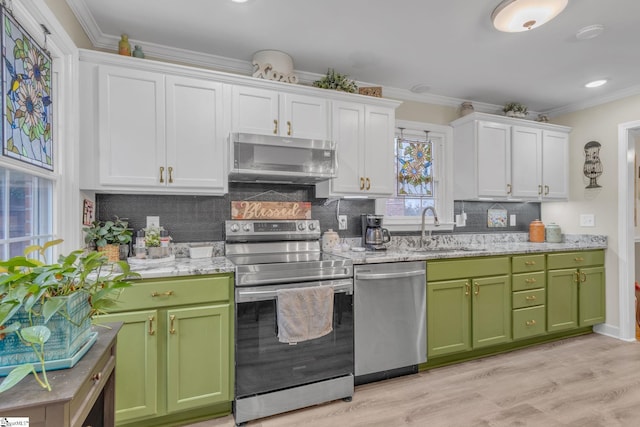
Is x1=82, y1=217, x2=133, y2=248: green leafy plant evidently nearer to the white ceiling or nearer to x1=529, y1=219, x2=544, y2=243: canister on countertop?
the white ceiling

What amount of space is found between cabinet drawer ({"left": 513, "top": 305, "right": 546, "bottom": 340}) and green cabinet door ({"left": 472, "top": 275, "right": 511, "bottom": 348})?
0.32ft

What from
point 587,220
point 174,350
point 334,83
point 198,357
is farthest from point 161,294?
point 587,220

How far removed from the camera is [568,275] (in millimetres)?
3303

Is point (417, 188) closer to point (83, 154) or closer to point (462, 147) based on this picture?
point (462, 147)

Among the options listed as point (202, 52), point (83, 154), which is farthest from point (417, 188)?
point (83, 154)

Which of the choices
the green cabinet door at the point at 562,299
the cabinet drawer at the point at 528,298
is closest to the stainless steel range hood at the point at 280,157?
the cabinet drawer at the point at 528,298

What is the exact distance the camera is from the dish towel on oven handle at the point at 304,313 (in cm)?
211

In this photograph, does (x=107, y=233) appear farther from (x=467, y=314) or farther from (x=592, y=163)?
(x=592, y=163)

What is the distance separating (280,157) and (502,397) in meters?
2.27

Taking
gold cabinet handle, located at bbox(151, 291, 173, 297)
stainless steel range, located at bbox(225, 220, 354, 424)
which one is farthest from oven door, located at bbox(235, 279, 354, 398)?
gold cabinet handle, located at bbox(151, 291, 173, 297)

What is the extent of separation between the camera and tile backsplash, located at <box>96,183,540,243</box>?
246 cm

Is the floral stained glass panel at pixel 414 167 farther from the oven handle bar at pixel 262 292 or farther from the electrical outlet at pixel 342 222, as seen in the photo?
the oven handle bar at pixel 262 292

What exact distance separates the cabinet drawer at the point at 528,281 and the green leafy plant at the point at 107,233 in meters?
3.16

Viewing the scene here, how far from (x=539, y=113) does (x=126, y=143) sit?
452 centimetres
